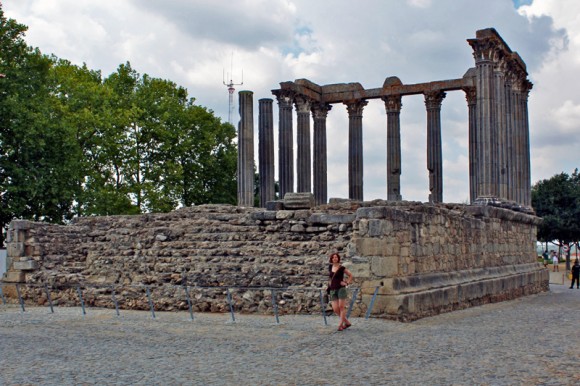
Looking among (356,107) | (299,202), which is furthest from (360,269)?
(356,107)

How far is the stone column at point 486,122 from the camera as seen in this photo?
88.3ft

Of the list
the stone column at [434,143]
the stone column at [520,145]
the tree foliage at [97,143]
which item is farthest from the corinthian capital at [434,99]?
the tree foliage at [97,143]

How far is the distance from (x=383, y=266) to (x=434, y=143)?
65.7 feet

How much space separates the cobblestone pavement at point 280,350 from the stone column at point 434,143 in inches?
725

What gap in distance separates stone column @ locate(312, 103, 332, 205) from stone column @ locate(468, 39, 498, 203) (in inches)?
432

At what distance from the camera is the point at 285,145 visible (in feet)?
115

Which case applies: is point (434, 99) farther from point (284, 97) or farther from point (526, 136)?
point (284, 97)

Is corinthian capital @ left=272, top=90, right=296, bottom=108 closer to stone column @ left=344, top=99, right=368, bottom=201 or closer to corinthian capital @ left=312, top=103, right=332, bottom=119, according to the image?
corinthian capital @ left=312, top=103, right=332, bottom=119

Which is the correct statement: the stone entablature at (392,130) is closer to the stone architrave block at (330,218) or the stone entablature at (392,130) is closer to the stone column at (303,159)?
the stone column at (303,159)

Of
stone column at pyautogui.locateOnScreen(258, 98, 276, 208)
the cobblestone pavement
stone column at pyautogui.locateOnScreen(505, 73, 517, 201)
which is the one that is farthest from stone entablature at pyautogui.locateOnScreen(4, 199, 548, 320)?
stone column at pyautogui.locateOnScreen(258, 98, 276, 208)

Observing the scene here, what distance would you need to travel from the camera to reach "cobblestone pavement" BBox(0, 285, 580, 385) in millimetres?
9195

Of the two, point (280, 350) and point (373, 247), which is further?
point (373, 247)

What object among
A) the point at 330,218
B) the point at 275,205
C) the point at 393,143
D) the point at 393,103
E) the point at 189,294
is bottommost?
the point at 189,294

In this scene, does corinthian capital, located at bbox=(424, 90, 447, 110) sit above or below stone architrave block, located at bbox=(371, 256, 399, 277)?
above
